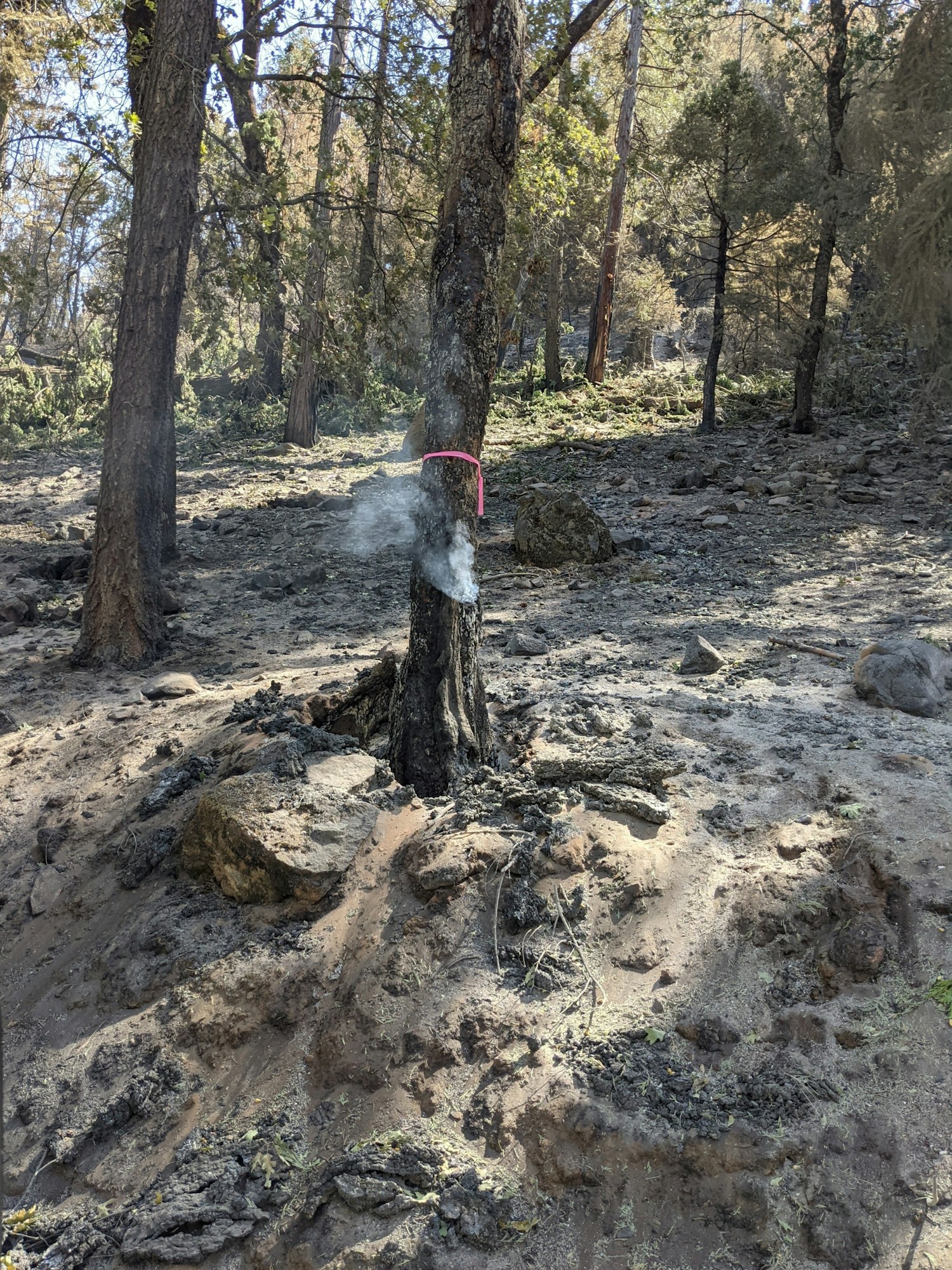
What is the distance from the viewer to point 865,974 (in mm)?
3410

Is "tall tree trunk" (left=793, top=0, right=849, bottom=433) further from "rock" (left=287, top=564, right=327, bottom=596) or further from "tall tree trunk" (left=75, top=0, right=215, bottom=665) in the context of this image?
"tall tree trunk" (left=75, top=0, right=215, bottom=665)

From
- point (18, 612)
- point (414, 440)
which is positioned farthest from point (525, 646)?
point (414, 440)

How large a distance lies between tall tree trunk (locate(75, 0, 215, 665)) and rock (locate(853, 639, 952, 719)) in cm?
483

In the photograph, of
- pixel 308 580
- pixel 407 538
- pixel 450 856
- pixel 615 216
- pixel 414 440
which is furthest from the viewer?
pixel 615 216

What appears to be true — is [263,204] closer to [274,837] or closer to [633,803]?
[274,837]

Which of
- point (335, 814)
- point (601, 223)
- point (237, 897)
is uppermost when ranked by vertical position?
point (601, 223)

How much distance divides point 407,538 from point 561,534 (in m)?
2.25

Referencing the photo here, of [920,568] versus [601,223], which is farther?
[601,223]

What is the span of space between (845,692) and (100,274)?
26.7 feet

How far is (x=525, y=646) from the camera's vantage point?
20.6ft

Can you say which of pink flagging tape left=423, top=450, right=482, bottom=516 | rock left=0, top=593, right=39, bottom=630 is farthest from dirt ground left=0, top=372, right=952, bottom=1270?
rock left=0, top=593, right=39, bottom=630

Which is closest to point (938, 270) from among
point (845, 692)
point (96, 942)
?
point (845, 692)

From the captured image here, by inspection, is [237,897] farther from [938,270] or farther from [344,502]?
[938,270]

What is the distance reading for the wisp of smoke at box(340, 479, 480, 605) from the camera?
4090mm
